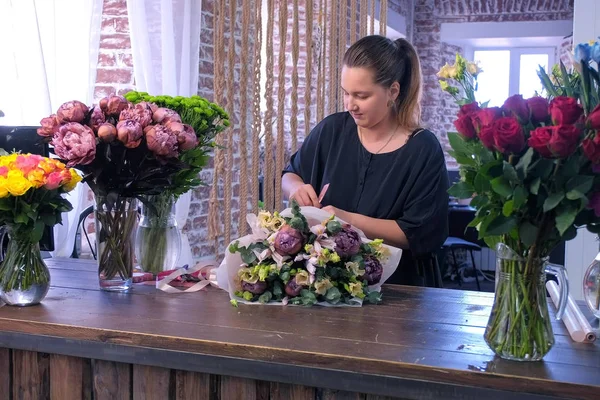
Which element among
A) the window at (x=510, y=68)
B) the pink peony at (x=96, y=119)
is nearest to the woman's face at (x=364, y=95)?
the pink peony at (x=96, y=119)

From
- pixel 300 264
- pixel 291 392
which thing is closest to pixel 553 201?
pixel 291 392

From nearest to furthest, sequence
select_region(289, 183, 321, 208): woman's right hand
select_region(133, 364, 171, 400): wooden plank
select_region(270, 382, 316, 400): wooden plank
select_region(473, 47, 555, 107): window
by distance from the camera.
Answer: select_region(270, 382, 316, 400): wooden plank < select_region(133, 364, 171, 400): wooden plank < select_region(289, 183, 321, 208): woman's right hand < select_region(473, 47, 555, 107): window

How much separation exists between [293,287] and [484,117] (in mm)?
711

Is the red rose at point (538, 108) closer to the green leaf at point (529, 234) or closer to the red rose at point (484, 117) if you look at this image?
the red rose at point (484, 117)

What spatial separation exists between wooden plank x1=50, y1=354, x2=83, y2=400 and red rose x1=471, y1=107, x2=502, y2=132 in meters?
1.01

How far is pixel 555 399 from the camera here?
1336 mm

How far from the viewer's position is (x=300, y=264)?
1908mm

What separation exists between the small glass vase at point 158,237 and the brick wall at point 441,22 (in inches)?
244

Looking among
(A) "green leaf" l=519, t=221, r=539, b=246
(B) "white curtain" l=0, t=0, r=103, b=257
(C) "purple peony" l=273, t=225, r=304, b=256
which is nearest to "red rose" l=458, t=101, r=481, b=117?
(A) "green leaf" l=519, t=221, r=539, b=246

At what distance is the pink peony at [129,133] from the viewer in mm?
1883

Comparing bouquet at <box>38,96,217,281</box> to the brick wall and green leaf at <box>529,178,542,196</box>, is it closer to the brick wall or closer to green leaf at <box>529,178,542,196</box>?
green leaf at <box>529,178,542,196</box>

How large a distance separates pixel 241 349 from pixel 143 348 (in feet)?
0.77

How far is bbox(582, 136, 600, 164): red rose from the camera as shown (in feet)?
4.23

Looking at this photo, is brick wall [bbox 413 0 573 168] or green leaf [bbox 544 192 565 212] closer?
green leaf [bbox 544 192 565 212]
